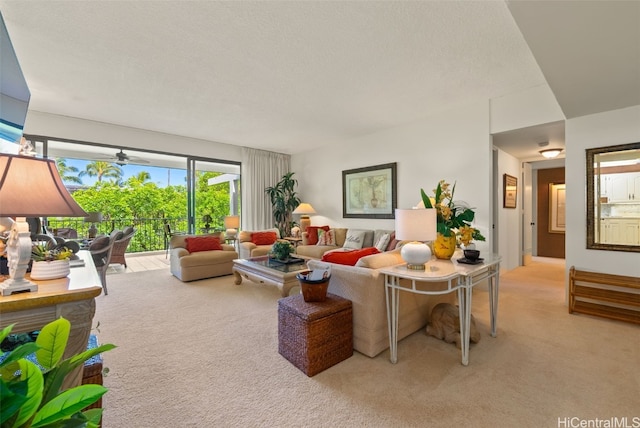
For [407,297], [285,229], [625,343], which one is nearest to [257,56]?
[407,297]

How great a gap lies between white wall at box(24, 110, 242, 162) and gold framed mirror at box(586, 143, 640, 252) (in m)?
6.38

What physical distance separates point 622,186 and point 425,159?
2.34 m

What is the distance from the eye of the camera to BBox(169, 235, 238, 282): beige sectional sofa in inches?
176

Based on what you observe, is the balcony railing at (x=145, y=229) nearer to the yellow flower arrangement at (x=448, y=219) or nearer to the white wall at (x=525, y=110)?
the yellow flower arrangement at (x=448, y=219)

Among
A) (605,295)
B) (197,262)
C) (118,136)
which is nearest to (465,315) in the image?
(605,295)

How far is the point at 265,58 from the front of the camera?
2.85 m

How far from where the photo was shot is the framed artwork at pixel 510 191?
5.18m

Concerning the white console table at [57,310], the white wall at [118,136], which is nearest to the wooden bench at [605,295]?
the white console table at [57,310]

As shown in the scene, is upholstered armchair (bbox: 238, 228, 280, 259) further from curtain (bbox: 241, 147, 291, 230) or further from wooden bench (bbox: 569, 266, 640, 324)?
wooden bench (bbox: 569, 266, 640, 324)

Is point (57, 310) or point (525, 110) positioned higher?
point (525, 110)

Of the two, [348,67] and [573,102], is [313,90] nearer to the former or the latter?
[348,67]

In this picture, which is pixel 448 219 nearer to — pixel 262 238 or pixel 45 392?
Answer: pixel 45 392

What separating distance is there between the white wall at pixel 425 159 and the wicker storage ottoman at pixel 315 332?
289cm

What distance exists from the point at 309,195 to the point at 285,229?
1.08m
